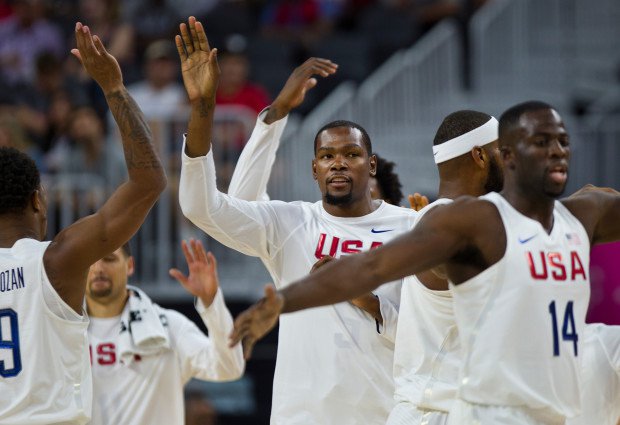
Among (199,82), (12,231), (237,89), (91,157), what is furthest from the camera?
(237,89)

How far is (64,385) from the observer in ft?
18.1

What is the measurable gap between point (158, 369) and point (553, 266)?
127 inches

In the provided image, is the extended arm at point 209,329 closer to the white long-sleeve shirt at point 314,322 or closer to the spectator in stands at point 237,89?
the white long-sleeve shirt at point 314,322

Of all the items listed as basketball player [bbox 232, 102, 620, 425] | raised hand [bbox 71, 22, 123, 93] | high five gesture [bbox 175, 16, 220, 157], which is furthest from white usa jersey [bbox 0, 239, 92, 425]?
basketball player [bbox 232, 102, 620, 425]

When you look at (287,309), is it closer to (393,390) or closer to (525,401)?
(525,401)

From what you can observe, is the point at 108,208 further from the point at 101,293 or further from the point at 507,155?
the point at 101,293

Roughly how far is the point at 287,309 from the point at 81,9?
1140 cm

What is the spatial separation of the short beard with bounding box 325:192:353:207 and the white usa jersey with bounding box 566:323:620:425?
4.91 ft

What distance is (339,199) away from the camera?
262 inches

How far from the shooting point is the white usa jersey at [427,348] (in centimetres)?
568

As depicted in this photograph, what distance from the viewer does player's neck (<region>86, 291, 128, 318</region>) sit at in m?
7.42

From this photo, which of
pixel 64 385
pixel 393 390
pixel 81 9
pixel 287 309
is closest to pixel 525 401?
pixel 287 309

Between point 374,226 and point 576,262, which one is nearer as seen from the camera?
point 576,262

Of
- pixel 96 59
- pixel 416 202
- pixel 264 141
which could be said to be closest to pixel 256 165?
pixel 264 141
